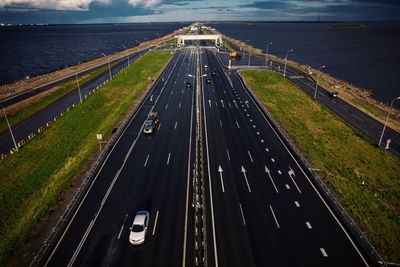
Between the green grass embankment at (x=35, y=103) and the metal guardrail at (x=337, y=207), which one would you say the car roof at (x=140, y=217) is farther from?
the green grass embankment at (x=35, y=103)

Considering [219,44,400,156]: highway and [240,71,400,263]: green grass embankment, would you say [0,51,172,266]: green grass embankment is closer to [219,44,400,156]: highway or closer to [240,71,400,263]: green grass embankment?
[240,71,400,263]: green grass embankment

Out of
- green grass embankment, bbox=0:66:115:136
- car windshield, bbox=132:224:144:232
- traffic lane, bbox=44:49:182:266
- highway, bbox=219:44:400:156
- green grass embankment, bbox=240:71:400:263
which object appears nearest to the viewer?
traffic lane, bbox=44:49:182:266

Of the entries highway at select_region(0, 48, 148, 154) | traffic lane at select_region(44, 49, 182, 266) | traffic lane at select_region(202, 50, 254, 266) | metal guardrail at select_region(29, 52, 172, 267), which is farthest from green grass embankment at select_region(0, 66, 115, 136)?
traffic lane at select_region(202, 50, 254, 266)

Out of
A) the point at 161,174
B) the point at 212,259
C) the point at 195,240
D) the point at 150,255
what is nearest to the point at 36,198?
the point at 161,174

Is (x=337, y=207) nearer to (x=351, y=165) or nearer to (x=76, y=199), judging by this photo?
(x=351, y=165)

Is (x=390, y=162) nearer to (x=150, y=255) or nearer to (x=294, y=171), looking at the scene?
(x=294, y=171)
